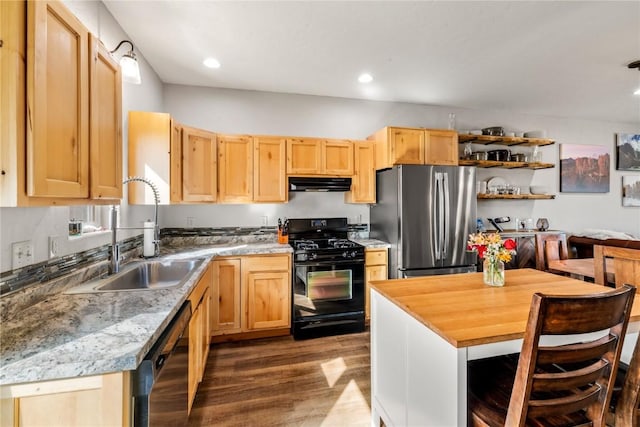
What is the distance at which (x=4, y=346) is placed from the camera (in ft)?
3.17

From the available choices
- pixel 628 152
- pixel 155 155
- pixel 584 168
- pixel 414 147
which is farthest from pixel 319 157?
pixel 628 152

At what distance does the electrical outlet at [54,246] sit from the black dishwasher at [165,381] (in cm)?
71

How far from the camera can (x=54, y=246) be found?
1.49m

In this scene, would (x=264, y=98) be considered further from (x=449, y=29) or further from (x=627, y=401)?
(x=627, y=401)

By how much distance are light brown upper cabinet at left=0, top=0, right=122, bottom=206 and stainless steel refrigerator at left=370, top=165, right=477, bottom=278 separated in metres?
2.57

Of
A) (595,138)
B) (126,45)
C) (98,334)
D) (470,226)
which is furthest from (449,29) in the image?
(595,138)

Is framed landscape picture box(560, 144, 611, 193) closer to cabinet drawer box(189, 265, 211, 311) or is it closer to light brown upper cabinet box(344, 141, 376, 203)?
light brown upper cabinet box(344, 141, 376, 203)

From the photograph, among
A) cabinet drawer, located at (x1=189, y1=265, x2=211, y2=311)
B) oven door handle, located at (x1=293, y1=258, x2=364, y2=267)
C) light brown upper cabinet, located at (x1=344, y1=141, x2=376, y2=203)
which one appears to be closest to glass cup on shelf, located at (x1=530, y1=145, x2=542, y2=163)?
light brown upper cabinet, located at (x1=344, y1=141, x2=376, y2=203)

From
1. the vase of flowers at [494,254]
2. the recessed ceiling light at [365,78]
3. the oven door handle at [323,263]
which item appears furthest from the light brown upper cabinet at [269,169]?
the vase of flowers at [494,254]

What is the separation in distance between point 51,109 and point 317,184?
249 centimetres

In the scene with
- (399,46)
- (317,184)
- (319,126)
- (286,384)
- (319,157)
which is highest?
(399,46)

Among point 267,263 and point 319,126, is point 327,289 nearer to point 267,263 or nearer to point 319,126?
point 267,263

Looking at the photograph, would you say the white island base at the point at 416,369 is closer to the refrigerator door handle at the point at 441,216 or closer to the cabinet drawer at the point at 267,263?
the cabinet drawer at the point at 267,263

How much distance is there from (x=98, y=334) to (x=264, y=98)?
3.13 metres
